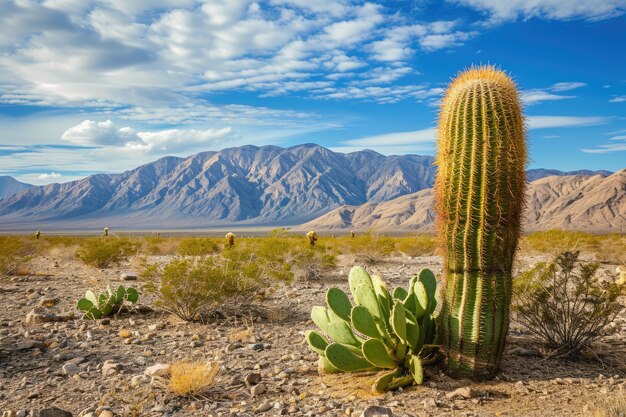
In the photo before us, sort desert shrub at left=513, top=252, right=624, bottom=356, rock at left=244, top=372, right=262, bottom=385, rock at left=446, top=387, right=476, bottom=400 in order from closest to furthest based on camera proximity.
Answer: rock at left=446, top=387, right=476, bottom=400
rock at left=244, top=372, right=262, bottom=385
desert shrub at left=513, top=252, right=624, bottom=356

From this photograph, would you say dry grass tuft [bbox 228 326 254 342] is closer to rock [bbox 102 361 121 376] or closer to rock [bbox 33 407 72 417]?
rock [bbox 102 361 121 376]

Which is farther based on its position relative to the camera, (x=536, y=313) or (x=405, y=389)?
(x=536, y=313)

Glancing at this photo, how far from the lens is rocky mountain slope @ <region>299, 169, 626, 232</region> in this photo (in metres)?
114

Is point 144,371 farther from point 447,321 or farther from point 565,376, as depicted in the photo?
point 565,376

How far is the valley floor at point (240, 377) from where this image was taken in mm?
5086

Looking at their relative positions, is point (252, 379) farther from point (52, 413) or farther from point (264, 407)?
point (52, 413)

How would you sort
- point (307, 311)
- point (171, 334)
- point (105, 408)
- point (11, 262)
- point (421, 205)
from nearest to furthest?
point (105, 408)
point (171, 334)
point (307, 311)
point (11, 262)
point (421, 205)

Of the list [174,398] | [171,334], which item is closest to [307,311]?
[171,334]

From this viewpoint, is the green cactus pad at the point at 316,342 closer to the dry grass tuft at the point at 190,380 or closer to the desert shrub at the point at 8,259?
the dry grass tuft at the point at 190,380

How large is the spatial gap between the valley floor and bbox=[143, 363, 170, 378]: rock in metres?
0.06

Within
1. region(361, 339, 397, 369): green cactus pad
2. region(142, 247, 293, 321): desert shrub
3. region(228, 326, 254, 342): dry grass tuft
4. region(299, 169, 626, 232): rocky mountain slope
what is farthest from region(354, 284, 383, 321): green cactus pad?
region(299, 169, 626, 232): rocky mountain slope

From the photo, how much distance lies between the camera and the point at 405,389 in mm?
5480

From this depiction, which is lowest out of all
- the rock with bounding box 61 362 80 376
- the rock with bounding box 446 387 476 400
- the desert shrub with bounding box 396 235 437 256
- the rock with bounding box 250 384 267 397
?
the rock with bounding box 61 362 80 376

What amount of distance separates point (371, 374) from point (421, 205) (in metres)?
163
